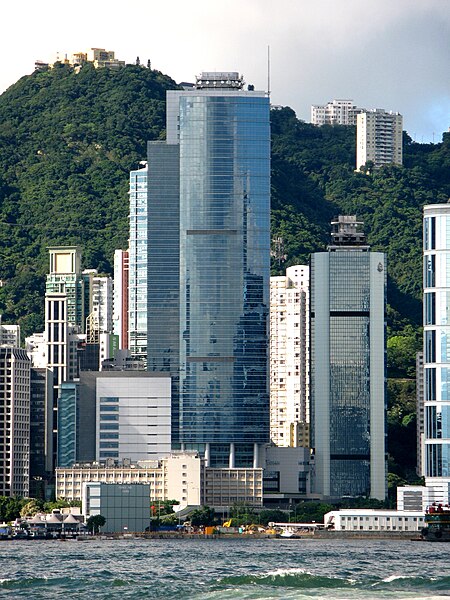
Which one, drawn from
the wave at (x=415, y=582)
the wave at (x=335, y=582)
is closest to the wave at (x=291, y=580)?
the wave at (x=335, y=582)

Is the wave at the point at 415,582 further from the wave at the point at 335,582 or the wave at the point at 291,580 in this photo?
the wave at the point at 291,580

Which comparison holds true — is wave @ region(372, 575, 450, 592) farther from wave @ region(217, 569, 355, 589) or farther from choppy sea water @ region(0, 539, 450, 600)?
wave @ region(217, 569, 355, 589)

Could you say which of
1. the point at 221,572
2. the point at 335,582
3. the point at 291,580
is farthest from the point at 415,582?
the point at 221,572

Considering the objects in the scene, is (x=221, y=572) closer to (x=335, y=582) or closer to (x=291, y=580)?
(x=291, y=580)

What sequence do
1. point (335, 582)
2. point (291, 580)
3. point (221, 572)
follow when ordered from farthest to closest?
point (221, 572) < point (291, 580) < point (335, 582)

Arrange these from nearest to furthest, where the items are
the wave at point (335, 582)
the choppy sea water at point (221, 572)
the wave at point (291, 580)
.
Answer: the choppy sea water at point (221, 572) → the wave at point (335, 582) → the wave at point (291, 580)

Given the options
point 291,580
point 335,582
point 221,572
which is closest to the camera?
point 335,582

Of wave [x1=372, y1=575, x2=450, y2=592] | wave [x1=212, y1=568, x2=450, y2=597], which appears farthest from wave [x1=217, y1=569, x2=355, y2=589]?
wave [x1=372, y1=575, x2=450, y2=592]

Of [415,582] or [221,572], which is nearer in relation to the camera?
[415,582]

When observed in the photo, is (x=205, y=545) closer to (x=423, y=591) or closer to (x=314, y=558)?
(x=314, y=558)

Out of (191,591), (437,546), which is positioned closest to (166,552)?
(437,546)
